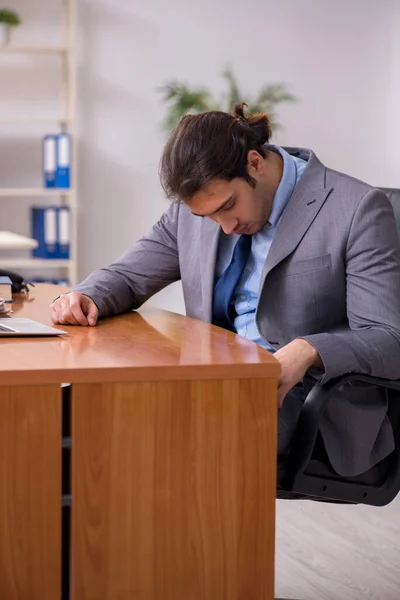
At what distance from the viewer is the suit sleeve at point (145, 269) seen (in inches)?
82.9

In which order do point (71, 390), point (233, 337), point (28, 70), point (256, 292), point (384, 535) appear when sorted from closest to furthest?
point (71, 390) < point (233, 337) < point (256, 292) < point (384, 535) < point (28, 70)

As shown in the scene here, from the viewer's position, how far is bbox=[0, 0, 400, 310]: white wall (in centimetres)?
536

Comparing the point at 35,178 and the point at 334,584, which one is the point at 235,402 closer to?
the point at 334,584

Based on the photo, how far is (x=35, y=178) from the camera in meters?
5.33

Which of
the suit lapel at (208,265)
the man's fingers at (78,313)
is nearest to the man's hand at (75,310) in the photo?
the man's fingers at (78,313)

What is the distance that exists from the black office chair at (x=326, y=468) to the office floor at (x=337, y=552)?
56 centimetres

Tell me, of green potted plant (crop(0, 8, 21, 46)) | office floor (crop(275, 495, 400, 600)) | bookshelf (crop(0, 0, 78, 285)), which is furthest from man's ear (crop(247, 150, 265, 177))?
green potted plant (crop(0, 8, 21, 46))

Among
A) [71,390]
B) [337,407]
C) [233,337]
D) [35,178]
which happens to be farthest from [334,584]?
[35,178]

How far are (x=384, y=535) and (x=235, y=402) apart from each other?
4.88 ft

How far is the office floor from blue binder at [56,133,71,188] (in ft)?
8.35

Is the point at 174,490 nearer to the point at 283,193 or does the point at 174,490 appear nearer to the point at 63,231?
the point at 283,193

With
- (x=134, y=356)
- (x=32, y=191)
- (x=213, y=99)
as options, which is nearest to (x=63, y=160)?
(x=32, y=191)

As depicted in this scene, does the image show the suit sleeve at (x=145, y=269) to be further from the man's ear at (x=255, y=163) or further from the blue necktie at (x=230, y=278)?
the man's ear at (x=255, y=163)

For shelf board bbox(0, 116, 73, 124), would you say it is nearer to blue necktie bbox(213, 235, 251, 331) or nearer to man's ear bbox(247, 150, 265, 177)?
blue necktie bbox(213, 235, 251, 331)
